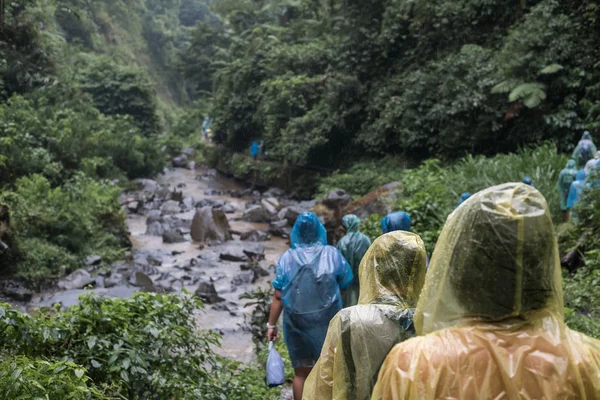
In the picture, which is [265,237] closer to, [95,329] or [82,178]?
[82,178]

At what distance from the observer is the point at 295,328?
464 cm

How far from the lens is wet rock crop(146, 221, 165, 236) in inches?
677

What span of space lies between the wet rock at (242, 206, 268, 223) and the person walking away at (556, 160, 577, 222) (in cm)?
1077

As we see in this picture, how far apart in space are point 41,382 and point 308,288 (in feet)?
6.55

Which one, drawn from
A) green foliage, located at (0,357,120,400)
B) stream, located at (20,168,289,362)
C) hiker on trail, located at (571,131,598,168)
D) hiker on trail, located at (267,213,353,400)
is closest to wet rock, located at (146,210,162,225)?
stream, located at (20,168,289,362)

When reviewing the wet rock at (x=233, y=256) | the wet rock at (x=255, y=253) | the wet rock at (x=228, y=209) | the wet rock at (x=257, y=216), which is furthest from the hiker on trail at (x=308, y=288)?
the wet rock at (x=228, y=209)

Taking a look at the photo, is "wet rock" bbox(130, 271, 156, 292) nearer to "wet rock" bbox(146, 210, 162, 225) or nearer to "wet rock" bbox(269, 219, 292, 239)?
"wet rock" bbox(269, 219, 292, 239)

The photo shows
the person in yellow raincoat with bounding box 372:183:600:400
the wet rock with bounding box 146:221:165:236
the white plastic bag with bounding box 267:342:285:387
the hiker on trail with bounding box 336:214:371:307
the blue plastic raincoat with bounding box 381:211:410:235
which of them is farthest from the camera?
the wet rock with bounding box 146:221:165:236

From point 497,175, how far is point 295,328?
8.74 meters

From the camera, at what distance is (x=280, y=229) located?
1756cm

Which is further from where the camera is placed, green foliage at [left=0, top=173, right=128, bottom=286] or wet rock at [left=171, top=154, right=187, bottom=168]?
wet rock at [left=171, top=154, right=187, bottom=168]

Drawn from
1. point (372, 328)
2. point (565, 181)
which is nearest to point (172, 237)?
point (565, 181)

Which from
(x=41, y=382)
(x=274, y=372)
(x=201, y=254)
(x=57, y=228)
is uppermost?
(x=41, y=382)

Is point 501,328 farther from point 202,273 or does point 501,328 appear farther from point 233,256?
point 233,256
